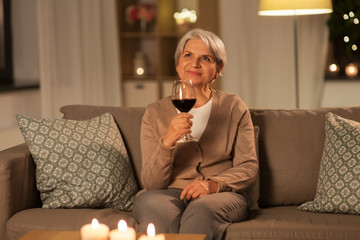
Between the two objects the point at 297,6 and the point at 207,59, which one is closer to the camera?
the point at 207,59

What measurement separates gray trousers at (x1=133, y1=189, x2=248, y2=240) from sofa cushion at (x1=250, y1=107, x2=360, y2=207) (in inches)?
13.3

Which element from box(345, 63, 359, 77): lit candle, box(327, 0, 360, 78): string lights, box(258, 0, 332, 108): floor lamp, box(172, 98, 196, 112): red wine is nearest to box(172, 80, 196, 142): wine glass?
box(172, 98, 196, 112): red wine

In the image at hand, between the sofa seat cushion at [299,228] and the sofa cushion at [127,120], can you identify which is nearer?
the sofa seat cushion at [299,228]

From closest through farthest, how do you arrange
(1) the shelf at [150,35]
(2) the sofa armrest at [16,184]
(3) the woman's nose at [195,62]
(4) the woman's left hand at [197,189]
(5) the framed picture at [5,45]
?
1. (4) the woman's left hand at [197,189]
2. (2) the sofa armrest at [16,184]
3. (3) the woman's nose at [195,62]
4. (5) the framed picture at [5,45]
5. (1) the shelf at [150,35]

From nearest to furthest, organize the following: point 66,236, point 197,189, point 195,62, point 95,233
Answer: point 95,233 → point 66,236 → point 197,189 → point 195,62

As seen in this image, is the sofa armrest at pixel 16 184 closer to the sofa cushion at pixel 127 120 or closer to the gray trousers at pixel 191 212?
the sofa cushion at pixel 127 120

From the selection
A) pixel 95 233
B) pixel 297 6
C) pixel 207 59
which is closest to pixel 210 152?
pixel 207 59

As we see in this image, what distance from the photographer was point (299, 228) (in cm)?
230

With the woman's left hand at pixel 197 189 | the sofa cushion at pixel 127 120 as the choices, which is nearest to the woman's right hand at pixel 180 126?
the woman's left hand at pixel 197 189

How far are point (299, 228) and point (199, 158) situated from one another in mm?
495

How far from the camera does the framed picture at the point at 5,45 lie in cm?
501

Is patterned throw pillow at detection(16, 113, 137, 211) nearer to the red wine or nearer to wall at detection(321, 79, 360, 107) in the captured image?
the red wine

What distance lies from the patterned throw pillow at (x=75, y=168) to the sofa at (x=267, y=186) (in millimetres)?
50

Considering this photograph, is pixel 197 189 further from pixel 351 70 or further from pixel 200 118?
pixel 351 70
